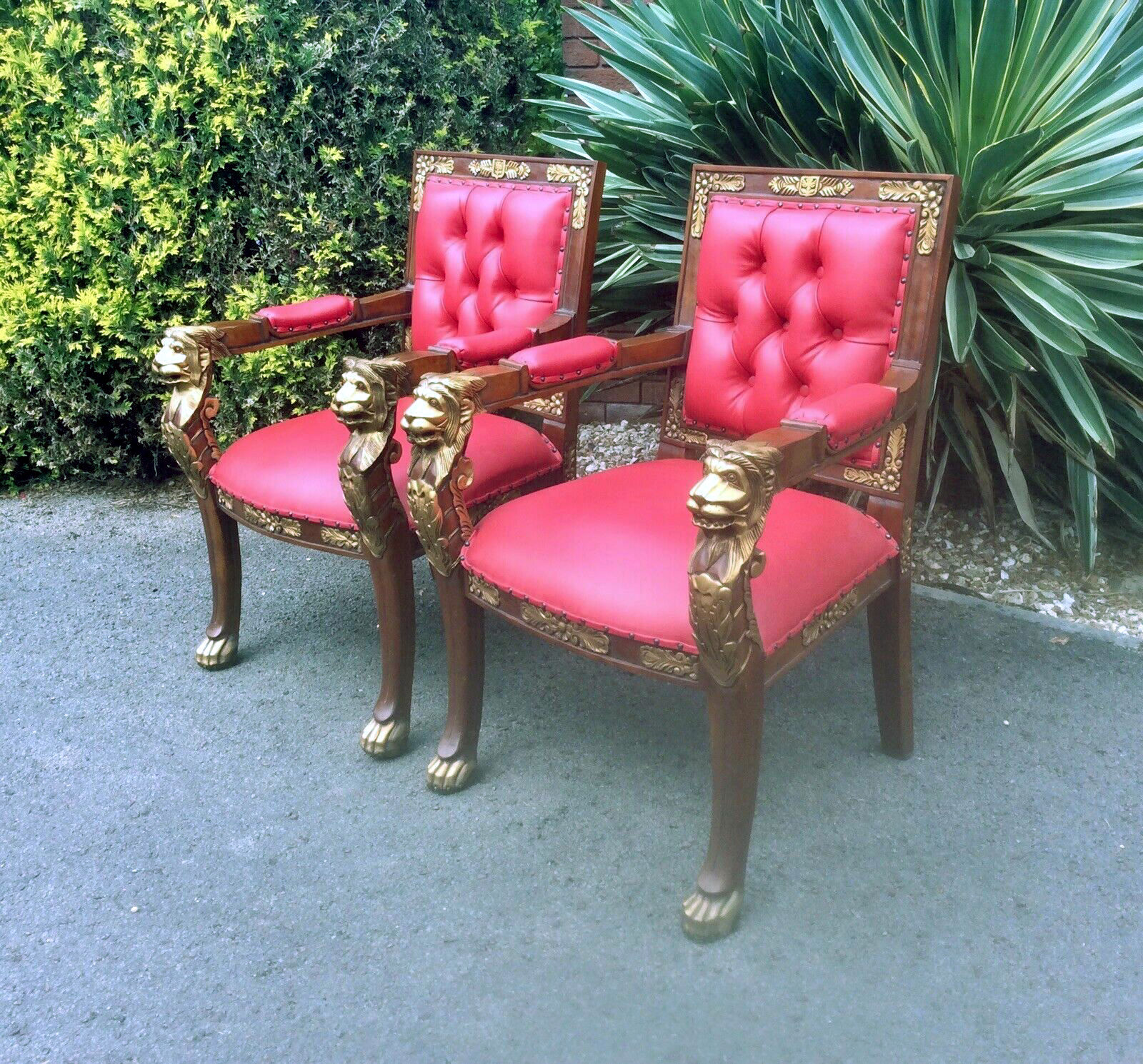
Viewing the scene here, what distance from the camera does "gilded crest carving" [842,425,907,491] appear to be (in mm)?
1900

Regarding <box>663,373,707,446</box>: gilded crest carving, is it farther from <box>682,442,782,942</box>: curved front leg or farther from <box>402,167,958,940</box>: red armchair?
<box>682,442,782,942</box>: curved front leg

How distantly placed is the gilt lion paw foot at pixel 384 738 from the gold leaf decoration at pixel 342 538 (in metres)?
0.38

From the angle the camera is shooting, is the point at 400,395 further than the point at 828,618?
Yes

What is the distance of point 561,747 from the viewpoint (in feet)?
7.18

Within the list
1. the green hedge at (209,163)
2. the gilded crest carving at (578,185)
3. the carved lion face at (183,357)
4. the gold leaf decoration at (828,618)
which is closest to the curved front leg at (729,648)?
the gold leaf decoration at (828,618)

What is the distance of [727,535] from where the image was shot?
1.44 m

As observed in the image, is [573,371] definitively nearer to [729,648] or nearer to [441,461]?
[441,461]

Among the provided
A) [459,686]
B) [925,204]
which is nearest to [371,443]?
[459,686]

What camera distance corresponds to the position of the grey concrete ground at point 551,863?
1509 millimetres

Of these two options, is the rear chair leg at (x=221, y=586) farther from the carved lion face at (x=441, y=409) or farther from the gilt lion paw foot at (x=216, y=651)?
the carved lion face at (x=441, y=409)

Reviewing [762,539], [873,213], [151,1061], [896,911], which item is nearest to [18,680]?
[151,1061]

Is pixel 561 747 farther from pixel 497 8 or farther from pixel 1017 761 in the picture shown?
pixel 497 8

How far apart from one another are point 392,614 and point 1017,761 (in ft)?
4.41

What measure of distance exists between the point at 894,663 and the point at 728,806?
→ 1.94 ft
